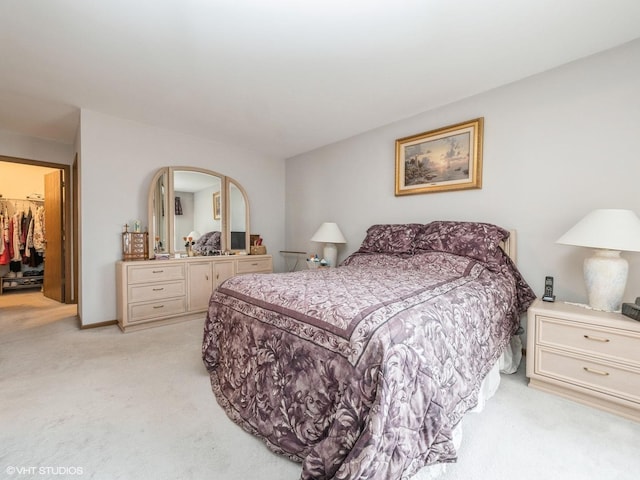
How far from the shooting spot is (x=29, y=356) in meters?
2.33

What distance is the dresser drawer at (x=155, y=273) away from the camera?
2979 millimetres

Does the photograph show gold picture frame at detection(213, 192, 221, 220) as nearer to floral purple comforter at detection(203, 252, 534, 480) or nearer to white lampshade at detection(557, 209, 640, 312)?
floral purple comforter at detection(203, 252, 534, 480)

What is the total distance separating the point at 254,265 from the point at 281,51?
265 centimetres

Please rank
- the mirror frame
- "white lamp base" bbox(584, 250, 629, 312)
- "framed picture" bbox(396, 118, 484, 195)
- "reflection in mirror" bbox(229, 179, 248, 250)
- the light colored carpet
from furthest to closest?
1. "reflection in mirror" bbox(229, 179, 248, 250)
2. the mirror frame
3. "framed picture" bbox(396, 118, 484, 195)
4. "white lamp base" bbox(584, 250, 629, 312)
5. the light colored carpet

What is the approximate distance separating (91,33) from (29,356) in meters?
2.54

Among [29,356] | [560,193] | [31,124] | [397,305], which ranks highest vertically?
[31,124]

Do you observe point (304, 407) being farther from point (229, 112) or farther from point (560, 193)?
point (229, 112)

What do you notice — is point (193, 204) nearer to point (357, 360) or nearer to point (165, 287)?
point (165, 287)

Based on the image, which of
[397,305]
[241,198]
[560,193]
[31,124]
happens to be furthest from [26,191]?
[560,193]

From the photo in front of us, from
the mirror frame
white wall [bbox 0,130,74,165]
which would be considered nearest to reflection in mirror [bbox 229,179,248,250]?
the mirror frame

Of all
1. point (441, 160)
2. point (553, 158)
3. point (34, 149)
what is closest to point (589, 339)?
point (553, 158)

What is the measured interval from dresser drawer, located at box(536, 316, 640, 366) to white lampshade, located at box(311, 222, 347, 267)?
2.16 m

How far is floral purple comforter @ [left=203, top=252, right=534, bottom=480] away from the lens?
96 centimetres

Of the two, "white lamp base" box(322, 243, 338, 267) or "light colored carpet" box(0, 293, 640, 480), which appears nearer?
"light colored carpet" box(0, 293, 640, 480)
